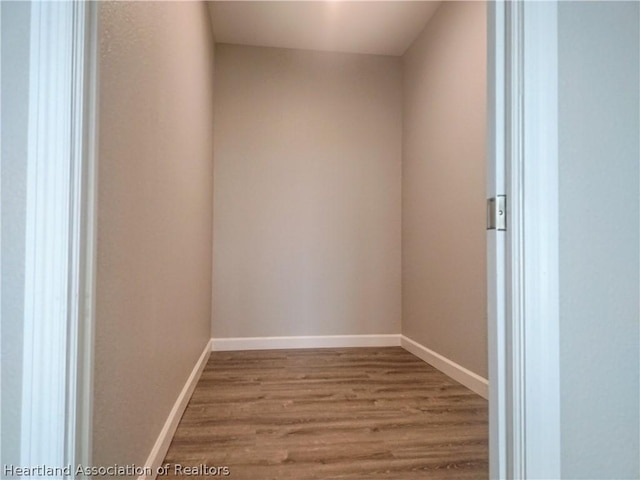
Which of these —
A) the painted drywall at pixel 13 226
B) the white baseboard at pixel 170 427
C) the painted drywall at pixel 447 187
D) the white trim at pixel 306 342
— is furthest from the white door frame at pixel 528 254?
the white trim at pixel 306 342

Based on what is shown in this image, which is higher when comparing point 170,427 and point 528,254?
point 528,254

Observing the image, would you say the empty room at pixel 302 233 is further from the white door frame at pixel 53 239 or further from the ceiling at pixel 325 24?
the white door frame at pixel 53 239

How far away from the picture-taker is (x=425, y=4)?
2660mm

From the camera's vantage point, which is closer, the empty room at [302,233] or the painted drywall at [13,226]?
the painted drywall at [13,226]

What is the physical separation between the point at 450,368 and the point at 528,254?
203 cm

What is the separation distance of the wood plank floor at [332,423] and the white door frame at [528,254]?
2.65ft

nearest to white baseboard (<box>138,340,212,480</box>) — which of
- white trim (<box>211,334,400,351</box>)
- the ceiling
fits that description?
white trim (<box>211,334,400,351</box>)

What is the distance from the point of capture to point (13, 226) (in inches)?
23.5

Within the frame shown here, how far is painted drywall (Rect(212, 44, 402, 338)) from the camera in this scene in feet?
10.4

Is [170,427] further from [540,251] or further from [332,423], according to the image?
[540,251]

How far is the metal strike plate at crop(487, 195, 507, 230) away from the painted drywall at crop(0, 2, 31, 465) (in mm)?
951

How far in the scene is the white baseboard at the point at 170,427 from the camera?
50.8 inches

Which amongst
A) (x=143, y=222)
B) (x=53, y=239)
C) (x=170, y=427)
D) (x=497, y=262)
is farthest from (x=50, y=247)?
(x=170, y=427)

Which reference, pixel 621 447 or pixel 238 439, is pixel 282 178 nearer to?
pixel 238 439
